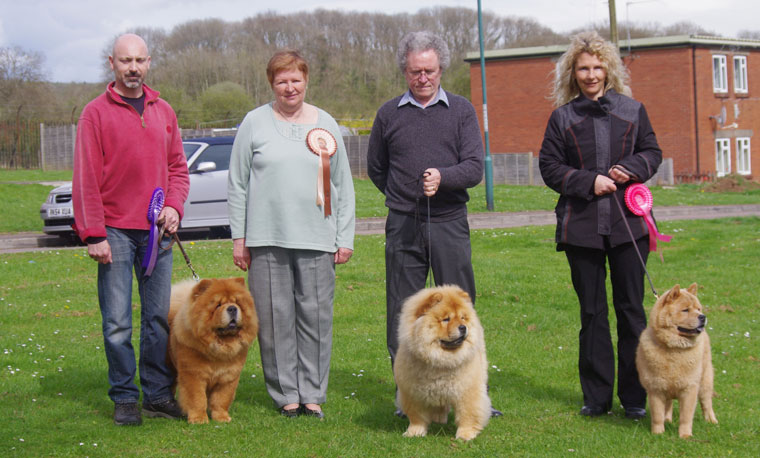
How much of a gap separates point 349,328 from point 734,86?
35784mm

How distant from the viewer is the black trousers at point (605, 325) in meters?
4.85

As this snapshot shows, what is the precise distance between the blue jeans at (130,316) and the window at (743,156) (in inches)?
1512

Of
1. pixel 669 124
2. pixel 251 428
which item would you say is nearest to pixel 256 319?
pixel 251 428

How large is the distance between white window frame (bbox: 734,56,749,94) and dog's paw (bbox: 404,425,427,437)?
3872 centimetres

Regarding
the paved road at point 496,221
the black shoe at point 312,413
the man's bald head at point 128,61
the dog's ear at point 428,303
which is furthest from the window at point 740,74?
the man's bald head at point 128,61

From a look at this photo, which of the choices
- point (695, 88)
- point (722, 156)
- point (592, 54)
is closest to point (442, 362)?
point (592, 54)

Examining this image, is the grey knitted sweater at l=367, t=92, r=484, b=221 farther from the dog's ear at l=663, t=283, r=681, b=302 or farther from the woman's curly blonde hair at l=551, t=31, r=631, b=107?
the dog's ear at l=663, t=283, r=681, b=302

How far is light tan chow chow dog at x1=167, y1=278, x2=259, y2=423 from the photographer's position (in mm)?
4672

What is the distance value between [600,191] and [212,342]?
8.53 feet

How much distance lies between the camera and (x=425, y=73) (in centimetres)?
475

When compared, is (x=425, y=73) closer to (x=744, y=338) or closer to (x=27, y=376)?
(x=27, y=376)

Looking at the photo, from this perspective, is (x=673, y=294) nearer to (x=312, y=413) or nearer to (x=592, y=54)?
(x=592, y=54)

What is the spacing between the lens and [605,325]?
4977 millimetres

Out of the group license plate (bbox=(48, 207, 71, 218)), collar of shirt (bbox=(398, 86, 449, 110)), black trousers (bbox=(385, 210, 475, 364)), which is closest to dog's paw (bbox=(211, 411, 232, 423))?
black trousers (bbox=(385, 210, 475, 364))
